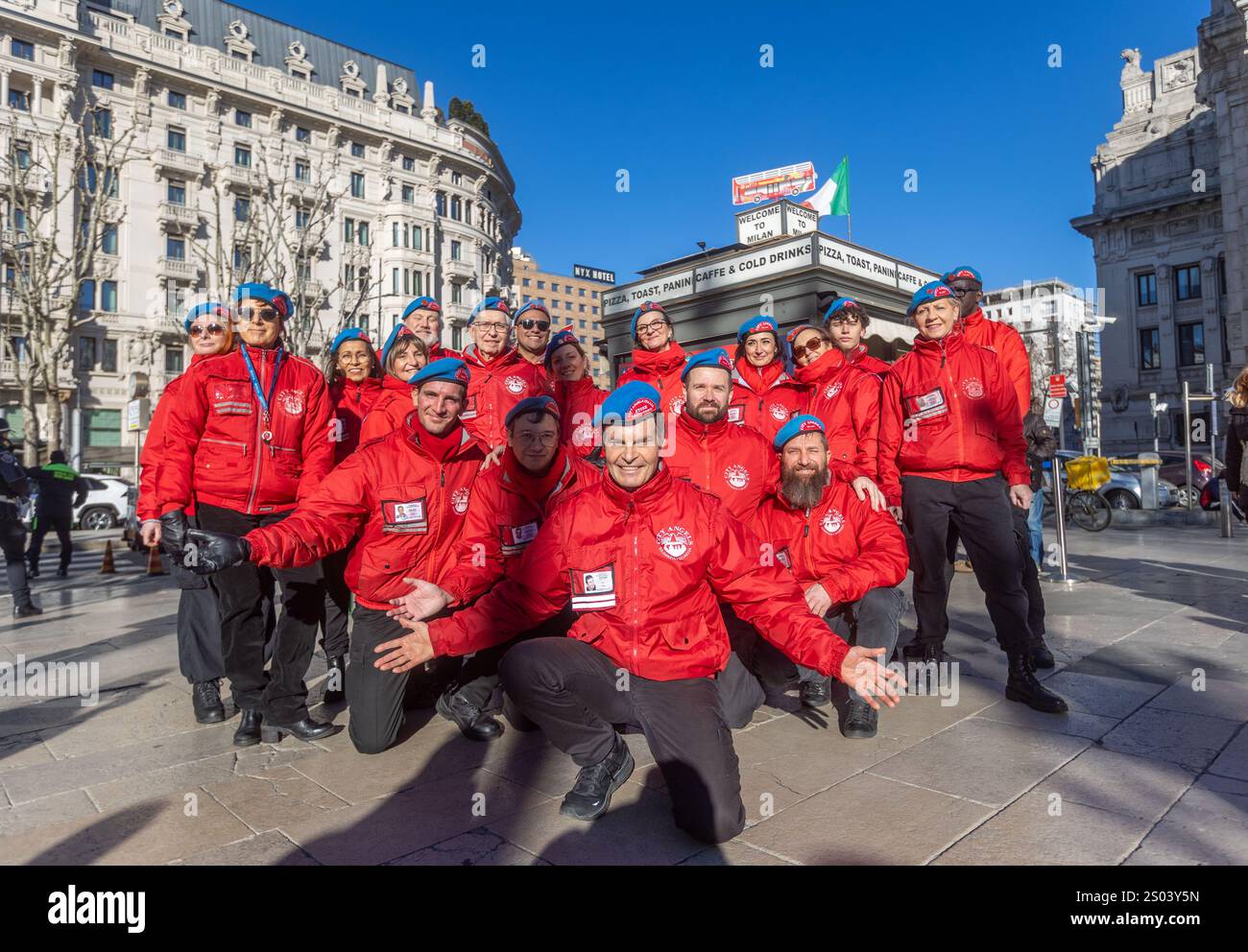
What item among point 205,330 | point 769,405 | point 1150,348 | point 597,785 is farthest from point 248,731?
point 1150,348

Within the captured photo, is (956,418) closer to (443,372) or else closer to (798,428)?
(798,428)

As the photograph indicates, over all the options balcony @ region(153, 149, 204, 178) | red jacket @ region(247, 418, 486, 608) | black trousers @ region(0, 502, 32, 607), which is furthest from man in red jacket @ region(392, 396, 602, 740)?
balcony @ region(153, 149, 204, 178)

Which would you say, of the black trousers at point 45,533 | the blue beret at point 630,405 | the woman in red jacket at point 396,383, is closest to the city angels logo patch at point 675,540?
the blue beret at point 630,405

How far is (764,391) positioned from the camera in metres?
5.00

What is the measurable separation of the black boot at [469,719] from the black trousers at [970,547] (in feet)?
8.02

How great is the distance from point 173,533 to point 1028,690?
13.8ft

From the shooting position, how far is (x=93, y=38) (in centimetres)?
3581

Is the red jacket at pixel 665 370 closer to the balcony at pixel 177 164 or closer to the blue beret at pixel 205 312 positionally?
the blue beret at pixel 205 312

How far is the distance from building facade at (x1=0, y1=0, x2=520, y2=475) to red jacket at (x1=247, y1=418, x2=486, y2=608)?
27570 millimetres

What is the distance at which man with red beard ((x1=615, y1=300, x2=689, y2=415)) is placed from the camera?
16.5 ft

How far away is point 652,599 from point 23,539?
8.00 meters

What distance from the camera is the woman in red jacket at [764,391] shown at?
16.1 feet

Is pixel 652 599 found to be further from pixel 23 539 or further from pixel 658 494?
pixel 23 539
